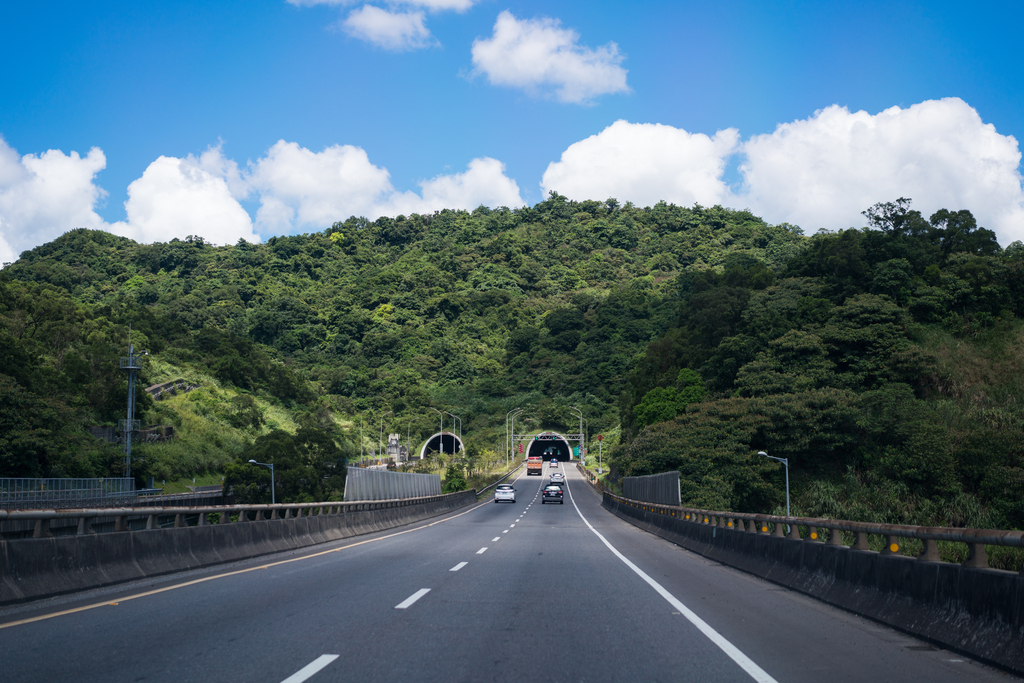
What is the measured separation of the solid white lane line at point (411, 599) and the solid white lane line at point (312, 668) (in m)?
3.11

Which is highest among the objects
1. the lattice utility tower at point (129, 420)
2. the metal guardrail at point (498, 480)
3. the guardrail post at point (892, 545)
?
the lattice utility tower at point (129, 420)

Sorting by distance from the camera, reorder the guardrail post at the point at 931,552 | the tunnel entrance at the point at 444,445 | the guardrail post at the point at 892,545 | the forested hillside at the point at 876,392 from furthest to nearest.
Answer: the tunnel entrance at the point at 444,445 < the forested hillside at the point at 876,392 < the guardrail post at the point at 892,545 < the guardrail post at the point at 931,552

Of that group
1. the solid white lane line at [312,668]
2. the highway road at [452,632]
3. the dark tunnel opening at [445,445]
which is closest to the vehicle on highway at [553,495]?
the highway road at [452,632]

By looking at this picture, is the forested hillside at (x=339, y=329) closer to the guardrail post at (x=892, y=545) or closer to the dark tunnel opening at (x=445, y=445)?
the dark tunnel opening at (x=445, y=445)

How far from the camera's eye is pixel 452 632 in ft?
27.1

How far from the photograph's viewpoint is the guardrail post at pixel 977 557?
742 cm

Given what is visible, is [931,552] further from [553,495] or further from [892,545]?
[553,495]

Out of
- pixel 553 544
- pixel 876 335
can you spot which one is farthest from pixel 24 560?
pixel 876 335

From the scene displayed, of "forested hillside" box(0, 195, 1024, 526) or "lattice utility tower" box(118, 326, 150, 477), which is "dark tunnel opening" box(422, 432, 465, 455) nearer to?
"forested hillside" box(0, 195, 1024, 526)

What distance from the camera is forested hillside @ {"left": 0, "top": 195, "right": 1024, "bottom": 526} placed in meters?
55.2

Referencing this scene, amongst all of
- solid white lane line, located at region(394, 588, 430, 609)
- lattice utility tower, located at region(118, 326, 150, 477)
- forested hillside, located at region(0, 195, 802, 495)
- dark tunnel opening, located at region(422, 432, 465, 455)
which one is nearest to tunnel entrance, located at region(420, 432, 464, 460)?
dark tunnel opening, located at region(422, 432, 465, 455)

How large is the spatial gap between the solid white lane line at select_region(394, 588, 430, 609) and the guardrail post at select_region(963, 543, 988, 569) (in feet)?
20.4

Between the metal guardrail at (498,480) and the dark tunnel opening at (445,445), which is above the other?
the dark tunnel opening at (445,445)

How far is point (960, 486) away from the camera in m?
50.2
